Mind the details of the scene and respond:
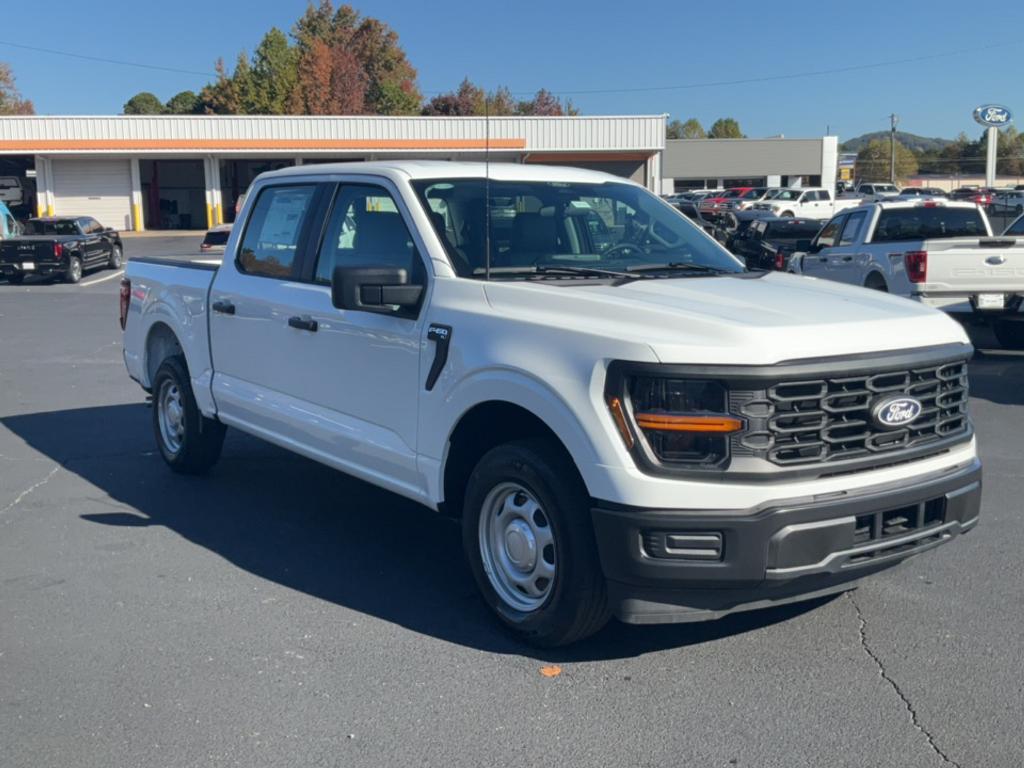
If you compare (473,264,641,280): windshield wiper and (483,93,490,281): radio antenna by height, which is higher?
(483,93,490,281): radio antenna

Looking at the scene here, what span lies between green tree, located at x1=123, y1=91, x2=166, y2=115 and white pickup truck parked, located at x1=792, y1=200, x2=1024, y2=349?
4417 inches

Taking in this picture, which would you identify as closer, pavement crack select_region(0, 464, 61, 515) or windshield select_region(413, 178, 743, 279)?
windshield select_region(413, 178, 743, 279)

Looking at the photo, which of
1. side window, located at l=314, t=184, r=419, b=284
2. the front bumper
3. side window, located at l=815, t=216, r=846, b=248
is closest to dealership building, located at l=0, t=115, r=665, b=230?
side window, located at l=815, t=216, r=846, b=248

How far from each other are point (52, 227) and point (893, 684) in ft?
87.0

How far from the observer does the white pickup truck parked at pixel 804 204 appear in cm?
4577

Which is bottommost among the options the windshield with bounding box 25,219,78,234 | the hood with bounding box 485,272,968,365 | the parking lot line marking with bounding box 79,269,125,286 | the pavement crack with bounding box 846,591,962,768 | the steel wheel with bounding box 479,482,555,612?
the pavement crack with bounding box 846,591,962,768

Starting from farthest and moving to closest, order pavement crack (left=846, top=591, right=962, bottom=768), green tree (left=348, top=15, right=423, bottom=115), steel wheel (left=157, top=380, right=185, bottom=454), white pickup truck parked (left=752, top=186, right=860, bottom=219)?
green tree (left=348, top=15, right=423, bottom=115) → white pickup truck parked (left=752, top=186, right=860, bottom=219) → steel wheel (left=157, top=380, right=185, bottom=454) → pavement crack (left=846, top=591, right=962, bottom=768)

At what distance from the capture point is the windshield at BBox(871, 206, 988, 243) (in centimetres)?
1382

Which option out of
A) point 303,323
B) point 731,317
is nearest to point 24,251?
point 303,323

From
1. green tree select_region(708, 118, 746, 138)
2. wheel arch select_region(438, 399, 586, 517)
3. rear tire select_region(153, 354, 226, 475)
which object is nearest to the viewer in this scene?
wheel arch select_region(438, 399, 586, 517)

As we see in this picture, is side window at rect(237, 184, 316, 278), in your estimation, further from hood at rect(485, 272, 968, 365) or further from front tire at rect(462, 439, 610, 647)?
front tire at rect(462, 439, 610, 647)

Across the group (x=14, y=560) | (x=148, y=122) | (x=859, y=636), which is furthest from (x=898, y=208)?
(x=148, y=122)

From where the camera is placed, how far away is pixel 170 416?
7.67m

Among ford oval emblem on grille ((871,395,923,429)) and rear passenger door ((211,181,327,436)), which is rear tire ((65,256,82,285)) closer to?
rear passenger door ((211,181,327,436))
